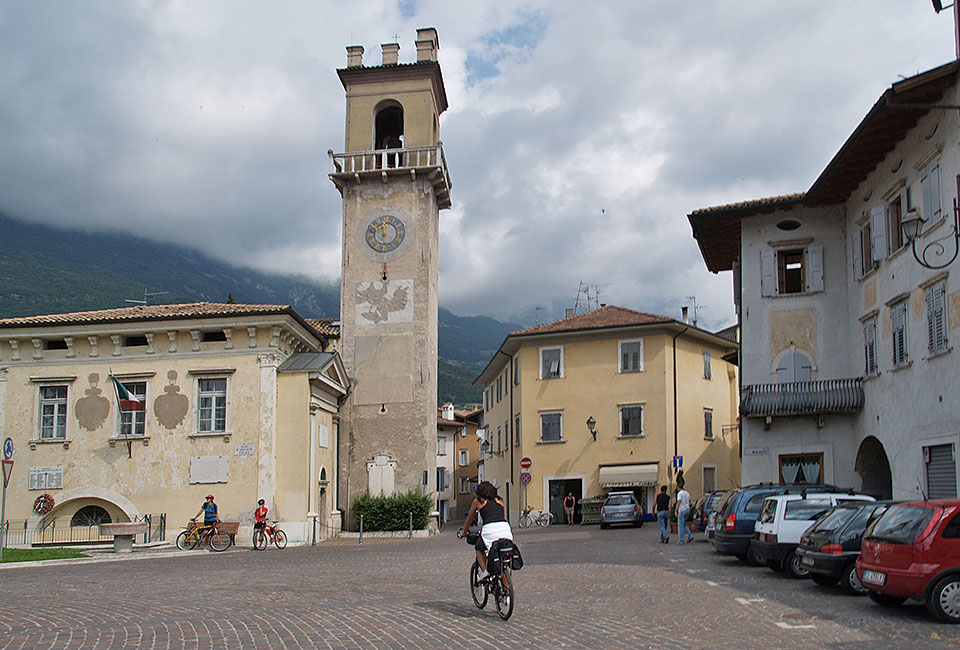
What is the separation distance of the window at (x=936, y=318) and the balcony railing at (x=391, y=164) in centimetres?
2204

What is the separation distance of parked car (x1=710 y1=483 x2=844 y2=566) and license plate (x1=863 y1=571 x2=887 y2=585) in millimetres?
6437

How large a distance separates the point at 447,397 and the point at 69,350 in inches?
5482

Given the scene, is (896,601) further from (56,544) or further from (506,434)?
(506,434)

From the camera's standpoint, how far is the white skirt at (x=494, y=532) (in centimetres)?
1114

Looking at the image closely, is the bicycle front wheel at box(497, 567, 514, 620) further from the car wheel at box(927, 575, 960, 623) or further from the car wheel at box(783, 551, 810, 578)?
the car wheel at box(783, 551, 810, 578)

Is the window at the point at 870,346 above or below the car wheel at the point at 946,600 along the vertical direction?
above

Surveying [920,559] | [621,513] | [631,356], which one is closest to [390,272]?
[631,356]

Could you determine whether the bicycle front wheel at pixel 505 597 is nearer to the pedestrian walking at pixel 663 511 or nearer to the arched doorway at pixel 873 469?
the pedestrian walking at pixel 663 511

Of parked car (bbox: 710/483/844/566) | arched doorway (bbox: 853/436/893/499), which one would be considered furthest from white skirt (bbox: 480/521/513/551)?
arched doorway (bbox: 853/436/893/499)

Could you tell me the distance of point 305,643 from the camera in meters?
9.30

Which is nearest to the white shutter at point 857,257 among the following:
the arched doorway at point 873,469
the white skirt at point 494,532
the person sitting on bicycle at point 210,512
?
the arched doorway at point 873,469

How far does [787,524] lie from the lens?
623 inches

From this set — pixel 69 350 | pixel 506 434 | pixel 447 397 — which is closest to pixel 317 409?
pixel 69 350

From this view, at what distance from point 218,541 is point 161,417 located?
225 inches
